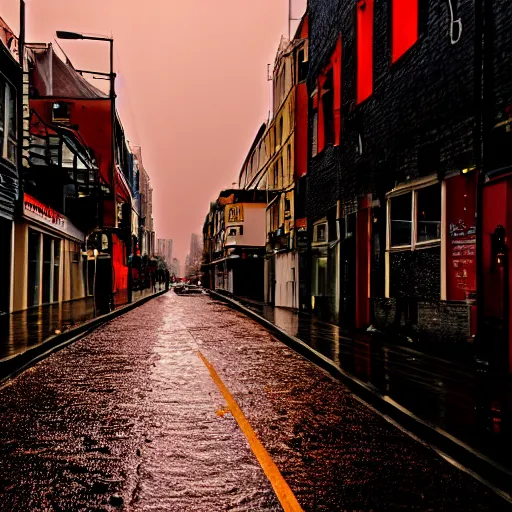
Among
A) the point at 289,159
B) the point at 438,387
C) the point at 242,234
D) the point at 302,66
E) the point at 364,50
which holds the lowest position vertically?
the point at 438,387

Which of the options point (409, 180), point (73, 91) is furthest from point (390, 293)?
point (73, 91)

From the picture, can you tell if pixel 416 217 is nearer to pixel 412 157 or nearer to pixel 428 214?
pixel 428 214

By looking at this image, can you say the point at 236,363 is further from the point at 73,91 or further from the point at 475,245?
the point at 73,91

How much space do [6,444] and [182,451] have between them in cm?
163

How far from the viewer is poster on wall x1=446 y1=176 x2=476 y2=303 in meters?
10.8

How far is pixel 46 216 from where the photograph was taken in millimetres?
25297

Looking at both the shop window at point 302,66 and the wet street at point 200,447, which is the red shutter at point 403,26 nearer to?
the wet street at point 200,447

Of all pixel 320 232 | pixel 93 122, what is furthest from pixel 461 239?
pixel 93 122

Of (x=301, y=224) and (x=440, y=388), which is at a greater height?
(x=301, y=224)

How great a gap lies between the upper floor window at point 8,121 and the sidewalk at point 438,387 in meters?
13.2

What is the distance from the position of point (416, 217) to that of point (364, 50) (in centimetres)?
623

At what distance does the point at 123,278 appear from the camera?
64.7 metres

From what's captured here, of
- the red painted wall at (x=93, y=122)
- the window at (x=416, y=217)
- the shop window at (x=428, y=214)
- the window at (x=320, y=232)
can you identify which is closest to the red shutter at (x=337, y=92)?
the window at (x=320, y=232)

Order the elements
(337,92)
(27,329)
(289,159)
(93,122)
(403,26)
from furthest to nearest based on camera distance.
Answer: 1. (93,122)
2. (289,159)
3. (337,92)
4. (27,329)
5. (403,26)
